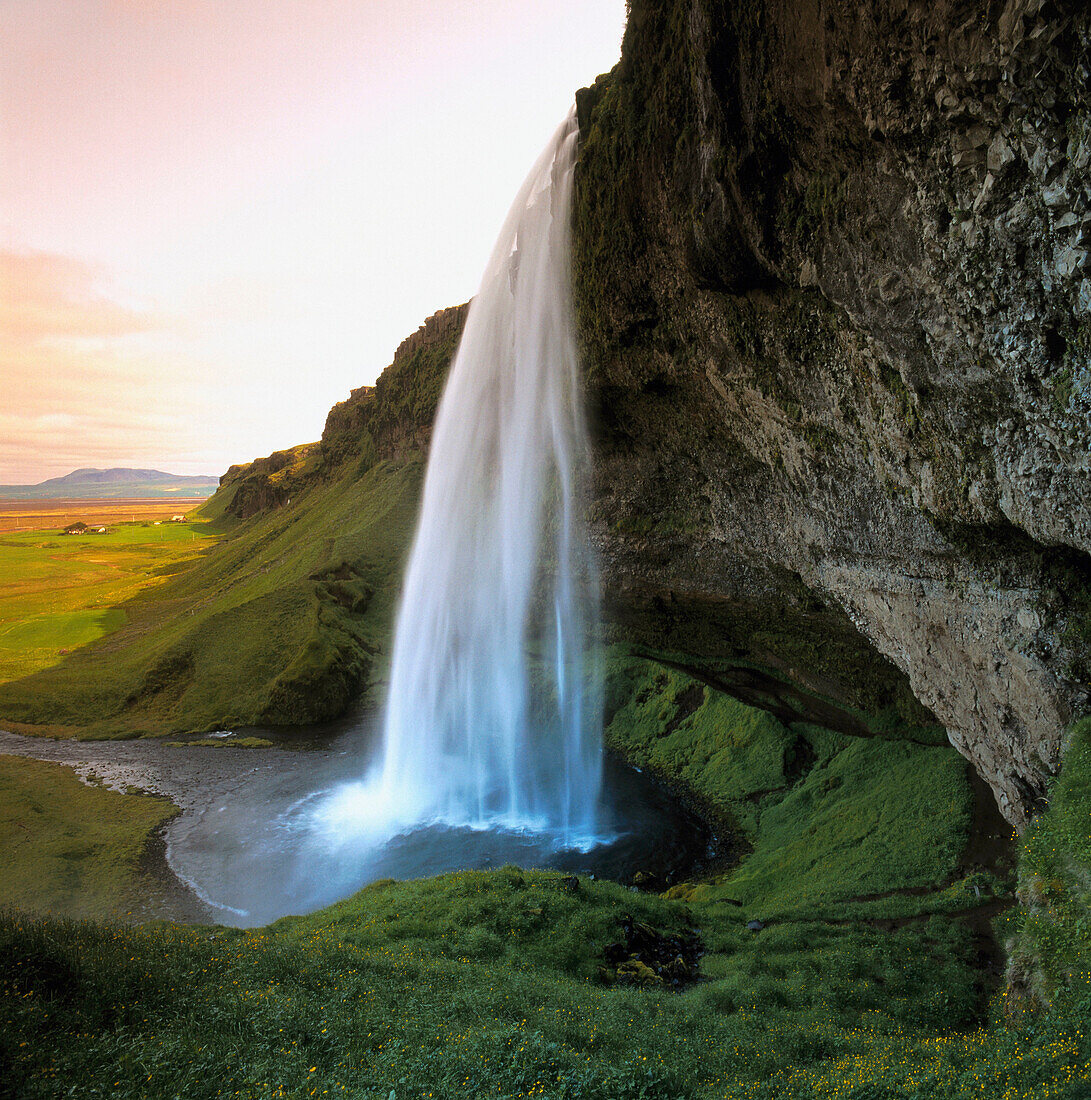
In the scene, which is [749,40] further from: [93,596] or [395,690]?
[93,596]

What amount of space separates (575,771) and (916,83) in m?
25.9

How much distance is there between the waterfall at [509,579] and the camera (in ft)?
80.9

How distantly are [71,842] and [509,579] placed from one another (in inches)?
824

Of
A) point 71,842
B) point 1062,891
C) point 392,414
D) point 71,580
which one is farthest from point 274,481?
point 1062,891

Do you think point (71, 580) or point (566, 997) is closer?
point (566, 997)

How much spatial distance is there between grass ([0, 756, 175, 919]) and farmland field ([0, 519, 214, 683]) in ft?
61.7

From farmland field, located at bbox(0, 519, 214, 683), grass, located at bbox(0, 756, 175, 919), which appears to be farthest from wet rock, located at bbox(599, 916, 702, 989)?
farmland field, located at bbox(0, 519, 214, 683)

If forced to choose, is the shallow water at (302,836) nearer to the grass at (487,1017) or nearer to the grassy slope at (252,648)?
the grassy slope at (252,648)

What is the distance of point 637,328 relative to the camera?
21.2 meters

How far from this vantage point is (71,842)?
68.4 feet

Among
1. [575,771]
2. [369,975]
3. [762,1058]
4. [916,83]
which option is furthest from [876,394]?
[575,771]

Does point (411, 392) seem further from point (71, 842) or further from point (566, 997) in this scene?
point (566, 997)

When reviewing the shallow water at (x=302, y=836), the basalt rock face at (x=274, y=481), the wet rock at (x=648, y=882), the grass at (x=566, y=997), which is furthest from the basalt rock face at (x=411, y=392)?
the grass at (x=566, y=997)

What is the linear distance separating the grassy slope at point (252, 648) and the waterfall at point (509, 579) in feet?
25.8
